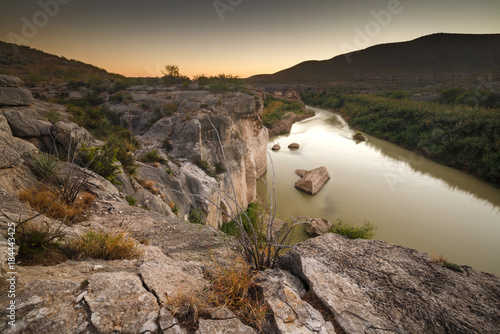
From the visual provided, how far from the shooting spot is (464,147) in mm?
19078

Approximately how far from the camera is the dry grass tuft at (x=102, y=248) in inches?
96.8

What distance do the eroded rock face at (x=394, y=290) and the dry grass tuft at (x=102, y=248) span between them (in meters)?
2.24

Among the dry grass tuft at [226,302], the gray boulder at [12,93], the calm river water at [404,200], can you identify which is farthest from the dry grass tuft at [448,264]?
the gray boulder at [12,93]

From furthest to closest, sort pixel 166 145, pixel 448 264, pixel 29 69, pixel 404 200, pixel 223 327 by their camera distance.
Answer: pixel 29 69
pixel 404 200
pixel 166 145
pixel 448 264
pixel 223 327

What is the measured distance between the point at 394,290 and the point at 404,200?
46.8ft

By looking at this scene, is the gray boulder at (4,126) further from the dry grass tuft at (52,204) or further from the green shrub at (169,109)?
the green shrub at (169,109)

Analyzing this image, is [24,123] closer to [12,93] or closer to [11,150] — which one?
[12,93]

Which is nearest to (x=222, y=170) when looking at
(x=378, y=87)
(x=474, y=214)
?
(x=474, y=214)

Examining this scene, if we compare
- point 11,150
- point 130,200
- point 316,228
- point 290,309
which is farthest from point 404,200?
point 11,150

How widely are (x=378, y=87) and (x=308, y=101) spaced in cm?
2202

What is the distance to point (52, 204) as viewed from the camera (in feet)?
10.4

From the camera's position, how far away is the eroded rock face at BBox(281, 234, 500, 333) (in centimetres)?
209

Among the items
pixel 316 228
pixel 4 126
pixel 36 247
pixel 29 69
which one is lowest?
pixel 316 228

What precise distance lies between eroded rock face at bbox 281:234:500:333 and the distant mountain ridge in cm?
8299
